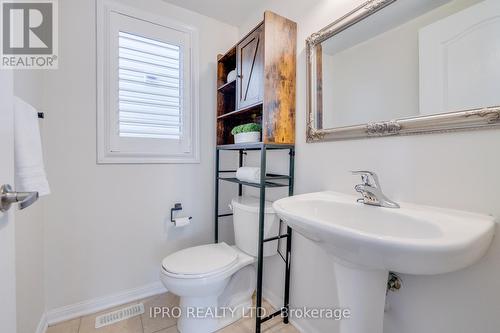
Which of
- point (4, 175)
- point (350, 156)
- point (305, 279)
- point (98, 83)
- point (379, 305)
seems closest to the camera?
point (4, 175)

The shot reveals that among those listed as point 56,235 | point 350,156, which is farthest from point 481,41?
point 56,235

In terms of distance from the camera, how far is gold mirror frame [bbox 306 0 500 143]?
72cm

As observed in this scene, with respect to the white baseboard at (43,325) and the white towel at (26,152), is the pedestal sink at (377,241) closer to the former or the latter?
the white towel at (26,152)

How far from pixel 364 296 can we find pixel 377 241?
16.3 inches

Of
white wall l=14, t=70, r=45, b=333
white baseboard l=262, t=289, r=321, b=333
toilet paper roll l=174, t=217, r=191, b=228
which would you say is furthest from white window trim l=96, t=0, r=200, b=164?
white baseboard l=262, t=289, r=321, b=333

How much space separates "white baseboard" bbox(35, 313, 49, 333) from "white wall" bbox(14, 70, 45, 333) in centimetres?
3

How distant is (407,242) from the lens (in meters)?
0.53

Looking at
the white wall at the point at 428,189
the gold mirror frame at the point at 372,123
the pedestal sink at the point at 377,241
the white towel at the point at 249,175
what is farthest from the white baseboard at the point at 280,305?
the gold mirror frame at the point at 372,123

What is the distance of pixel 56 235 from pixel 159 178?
0.72 m

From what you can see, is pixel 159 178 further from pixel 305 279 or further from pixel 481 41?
pixel 481 41

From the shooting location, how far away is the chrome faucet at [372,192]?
0.89 metres

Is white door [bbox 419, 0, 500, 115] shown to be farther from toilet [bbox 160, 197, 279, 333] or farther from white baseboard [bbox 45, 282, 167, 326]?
white baseboard [bbox 45, 282, 167, 326]

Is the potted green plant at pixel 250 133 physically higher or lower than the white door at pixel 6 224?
higher

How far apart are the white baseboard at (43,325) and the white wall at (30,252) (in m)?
0.03
